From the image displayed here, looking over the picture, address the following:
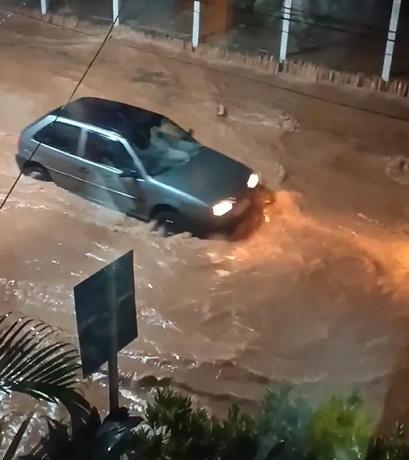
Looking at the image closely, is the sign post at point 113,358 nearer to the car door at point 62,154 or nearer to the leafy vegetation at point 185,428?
the leafy vegetation at point 185,428

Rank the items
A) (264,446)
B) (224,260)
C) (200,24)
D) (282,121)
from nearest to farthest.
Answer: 1. (264,446)
2. (224,260)
3. (282,121)
4. (200,24)

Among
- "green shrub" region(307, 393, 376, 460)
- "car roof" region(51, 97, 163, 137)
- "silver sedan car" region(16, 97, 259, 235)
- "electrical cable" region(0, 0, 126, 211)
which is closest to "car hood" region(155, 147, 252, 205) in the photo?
"silver sedan car" region(16, 97, 259, 235)

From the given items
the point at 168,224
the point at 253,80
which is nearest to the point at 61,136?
the point at 168,224

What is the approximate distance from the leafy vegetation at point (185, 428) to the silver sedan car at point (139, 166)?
0.31 metres

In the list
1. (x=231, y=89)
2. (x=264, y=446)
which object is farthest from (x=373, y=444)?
(x=231, y=89)

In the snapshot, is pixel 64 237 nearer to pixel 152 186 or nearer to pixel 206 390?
pixel 152 186

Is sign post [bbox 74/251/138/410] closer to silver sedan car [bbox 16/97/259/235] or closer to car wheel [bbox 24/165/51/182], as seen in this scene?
silver sedan car [bbox 16/97/259/235]

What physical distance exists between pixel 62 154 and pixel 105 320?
14.7 inches

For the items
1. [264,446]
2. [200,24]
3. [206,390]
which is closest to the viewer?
[264,446]

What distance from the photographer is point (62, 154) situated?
126cm

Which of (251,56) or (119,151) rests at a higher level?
(251,56)

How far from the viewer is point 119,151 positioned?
1240mm

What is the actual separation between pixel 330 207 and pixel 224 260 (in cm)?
21

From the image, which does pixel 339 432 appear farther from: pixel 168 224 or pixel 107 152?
pixel 107 152
